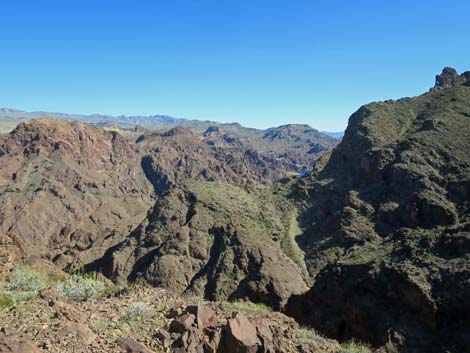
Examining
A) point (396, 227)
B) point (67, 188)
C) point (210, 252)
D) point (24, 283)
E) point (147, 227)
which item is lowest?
point (67, 188)

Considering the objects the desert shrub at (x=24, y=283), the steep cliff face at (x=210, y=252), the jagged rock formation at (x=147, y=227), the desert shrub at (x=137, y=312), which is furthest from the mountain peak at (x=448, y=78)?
the desert shrub at (x=137, y=312)

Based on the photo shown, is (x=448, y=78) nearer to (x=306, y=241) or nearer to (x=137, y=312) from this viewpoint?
(x=306, y=241)

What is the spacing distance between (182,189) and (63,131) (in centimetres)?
9546

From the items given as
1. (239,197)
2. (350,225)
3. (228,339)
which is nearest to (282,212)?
(239,197)

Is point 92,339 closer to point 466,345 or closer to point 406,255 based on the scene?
point 466,345

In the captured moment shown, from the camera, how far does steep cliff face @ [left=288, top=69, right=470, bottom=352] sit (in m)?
30.8

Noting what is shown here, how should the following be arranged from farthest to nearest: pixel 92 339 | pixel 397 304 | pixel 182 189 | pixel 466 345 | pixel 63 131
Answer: pixel 63 131
pixel 182 189
pixel 397 304
pixel 466 345
pixel 92 339

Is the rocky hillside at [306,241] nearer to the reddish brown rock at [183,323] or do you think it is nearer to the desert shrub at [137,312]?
the reddish brown rock at [183,323]

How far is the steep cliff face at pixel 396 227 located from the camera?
1214 inches

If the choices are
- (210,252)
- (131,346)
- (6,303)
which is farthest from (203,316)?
(210,252)

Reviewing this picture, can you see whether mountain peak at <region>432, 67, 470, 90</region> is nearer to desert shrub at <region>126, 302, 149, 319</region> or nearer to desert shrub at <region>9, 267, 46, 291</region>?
desert shrub at <region>9, 267, 46, 291</region>

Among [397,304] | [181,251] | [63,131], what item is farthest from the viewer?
[63,131]

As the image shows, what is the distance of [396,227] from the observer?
188 feet

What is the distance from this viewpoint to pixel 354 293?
34.9 metres
